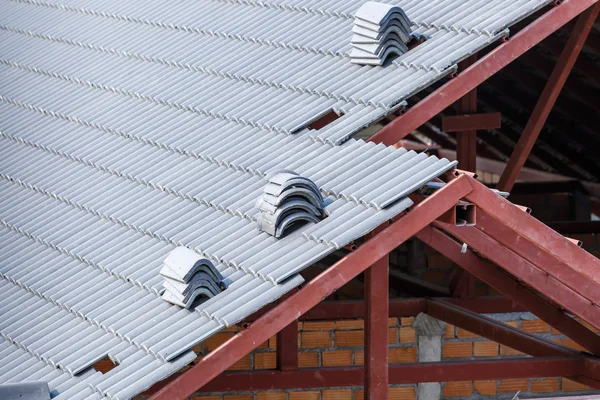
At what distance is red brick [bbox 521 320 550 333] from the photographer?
10109 millimetres

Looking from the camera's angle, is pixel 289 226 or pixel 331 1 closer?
pixel 289 226

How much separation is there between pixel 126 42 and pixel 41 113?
0.85 meters

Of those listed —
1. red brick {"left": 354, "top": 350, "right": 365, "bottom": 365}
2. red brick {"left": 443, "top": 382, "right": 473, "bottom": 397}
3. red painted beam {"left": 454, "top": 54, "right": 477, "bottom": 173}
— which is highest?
red painted beam {"left": 454, "top": 54, "right": 477, "bottom": 173}

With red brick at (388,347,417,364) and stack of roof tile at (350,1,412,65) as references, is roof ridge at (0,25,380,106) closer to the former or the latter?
stack of roof tile at (350,1,412,65)

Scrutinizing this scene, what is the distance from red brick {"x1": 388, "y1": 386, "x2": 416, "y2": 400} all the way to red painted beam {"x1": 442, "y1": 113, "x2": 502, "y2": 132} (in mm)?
2243

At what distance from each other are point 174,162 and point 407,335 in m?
3.49

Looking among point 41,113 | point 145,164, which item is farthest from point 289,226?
point 41,113

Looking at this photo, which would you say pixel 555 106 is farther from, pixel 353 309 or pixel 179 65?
pixel 179 65

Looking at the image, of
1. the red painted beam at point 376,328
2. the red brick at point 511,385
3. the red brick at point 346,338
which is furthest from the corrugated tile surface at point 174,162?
the red brick at point 511,385

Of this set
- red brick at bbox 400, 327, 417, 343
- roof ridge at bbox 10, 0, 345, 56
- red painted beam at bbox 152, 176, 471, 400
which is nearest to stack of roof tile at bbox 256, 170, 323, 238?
red painted beam at bbox 152, 176, 471, 400

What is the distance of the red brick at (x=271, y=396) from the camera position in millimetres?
9703

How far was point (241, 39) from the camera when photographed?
795 centimetres

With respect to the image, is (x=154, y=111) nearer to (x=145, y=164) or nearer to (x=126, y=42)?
(x=145, y=164)

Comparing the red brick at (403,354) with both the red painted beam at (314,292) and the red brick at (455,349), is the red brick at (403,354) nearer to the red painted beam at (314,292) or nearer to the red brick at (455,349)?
the red brick at (455,349)
